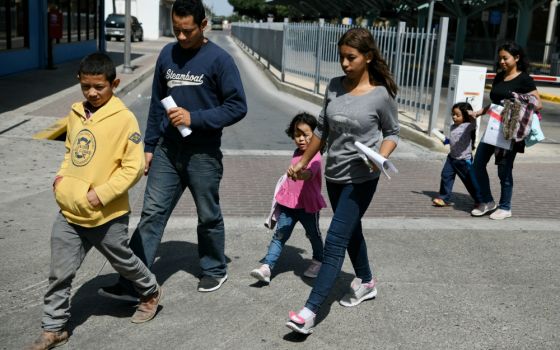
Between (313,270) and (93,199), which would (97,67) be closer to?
(93,199)

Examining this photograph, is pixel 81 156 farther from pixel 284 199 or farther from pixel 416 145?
pixel 416 145

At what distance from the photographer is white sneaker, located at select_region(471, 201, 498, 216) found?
261 inches

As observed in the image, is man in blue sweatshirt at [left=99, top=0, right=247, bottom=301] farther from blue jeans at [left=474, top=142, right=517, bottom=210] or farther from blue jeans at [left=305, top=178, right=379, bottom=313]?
blue jeans at [left=474, top=142, right=517, bottom=210]

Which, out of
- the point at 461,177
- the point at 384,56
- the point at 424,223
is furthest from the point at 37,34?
the point at 424,223

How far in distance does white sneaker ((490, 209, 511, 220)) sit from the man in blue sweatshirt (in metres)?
3.43

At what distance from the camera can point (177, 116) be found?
3.77 m

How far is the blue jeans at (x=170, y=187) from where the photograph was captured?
13.3ft

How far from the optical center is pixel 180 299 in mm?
4289

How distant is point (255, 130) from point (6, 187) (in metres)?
5.47

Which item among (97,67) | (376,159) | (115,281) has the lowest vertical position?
(115,281)

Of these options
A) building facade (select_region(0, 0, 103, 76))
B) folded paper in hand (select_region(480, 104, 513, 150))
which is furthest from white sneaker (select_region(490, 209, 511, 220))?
building facade (select_region(0, 0, 103, 76))

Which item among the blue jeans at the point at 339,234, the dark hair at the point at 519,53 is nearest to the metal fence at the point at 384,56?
the dark hair at the point at 519,53

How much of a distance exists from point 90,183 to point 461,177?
4.38m

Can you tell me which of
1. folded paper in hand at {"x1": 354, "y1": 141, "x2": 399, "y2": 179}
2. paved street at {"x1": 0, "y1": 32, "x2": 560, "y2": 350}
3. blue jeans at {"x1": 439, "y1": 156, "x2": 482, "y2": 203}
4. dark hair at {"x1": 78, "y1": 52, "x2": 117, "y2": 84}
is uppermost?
dark hair at {"x1": 78, "y1": 52, "x2": 117, "y2": 84}
